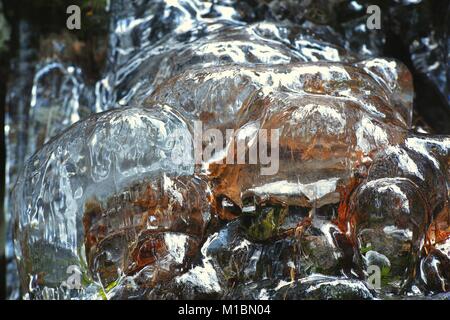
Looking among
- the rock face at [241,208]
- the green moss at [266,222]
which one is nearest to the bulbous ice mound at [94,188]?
the rock face at [241,208]

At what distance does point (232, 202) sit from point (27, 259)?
1.78ft

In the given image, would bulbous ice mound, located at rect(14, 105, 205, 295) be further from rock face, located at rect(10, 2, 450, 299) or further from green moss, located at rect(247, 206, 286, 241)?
green moss, located at rect(247, 206, 286, 241)

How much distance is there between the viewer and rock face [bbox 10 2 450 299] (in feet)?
5.94

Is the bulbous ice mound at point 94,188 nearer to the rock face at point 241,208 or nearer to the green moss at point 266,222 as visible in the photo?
the rock face at point 241,208

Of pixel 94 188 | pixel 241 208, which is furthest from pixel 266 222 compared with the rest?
pixel 94 188

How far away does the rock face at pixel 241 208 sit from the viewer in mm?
1811

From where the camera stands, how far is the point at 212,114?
2.08m

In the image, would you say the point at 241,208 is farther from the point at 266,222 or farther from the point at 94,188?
the point at 94,188

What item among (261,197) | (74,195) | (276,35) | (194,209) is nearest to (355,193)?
(261,197)

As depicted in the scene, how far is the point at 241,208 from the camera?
6.23 feet

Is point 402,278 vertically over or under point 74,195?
under

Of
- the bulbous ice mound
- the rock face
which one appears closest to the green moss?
the rock face

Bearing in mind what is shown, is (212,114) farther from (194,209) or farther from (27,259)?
(27,259)
